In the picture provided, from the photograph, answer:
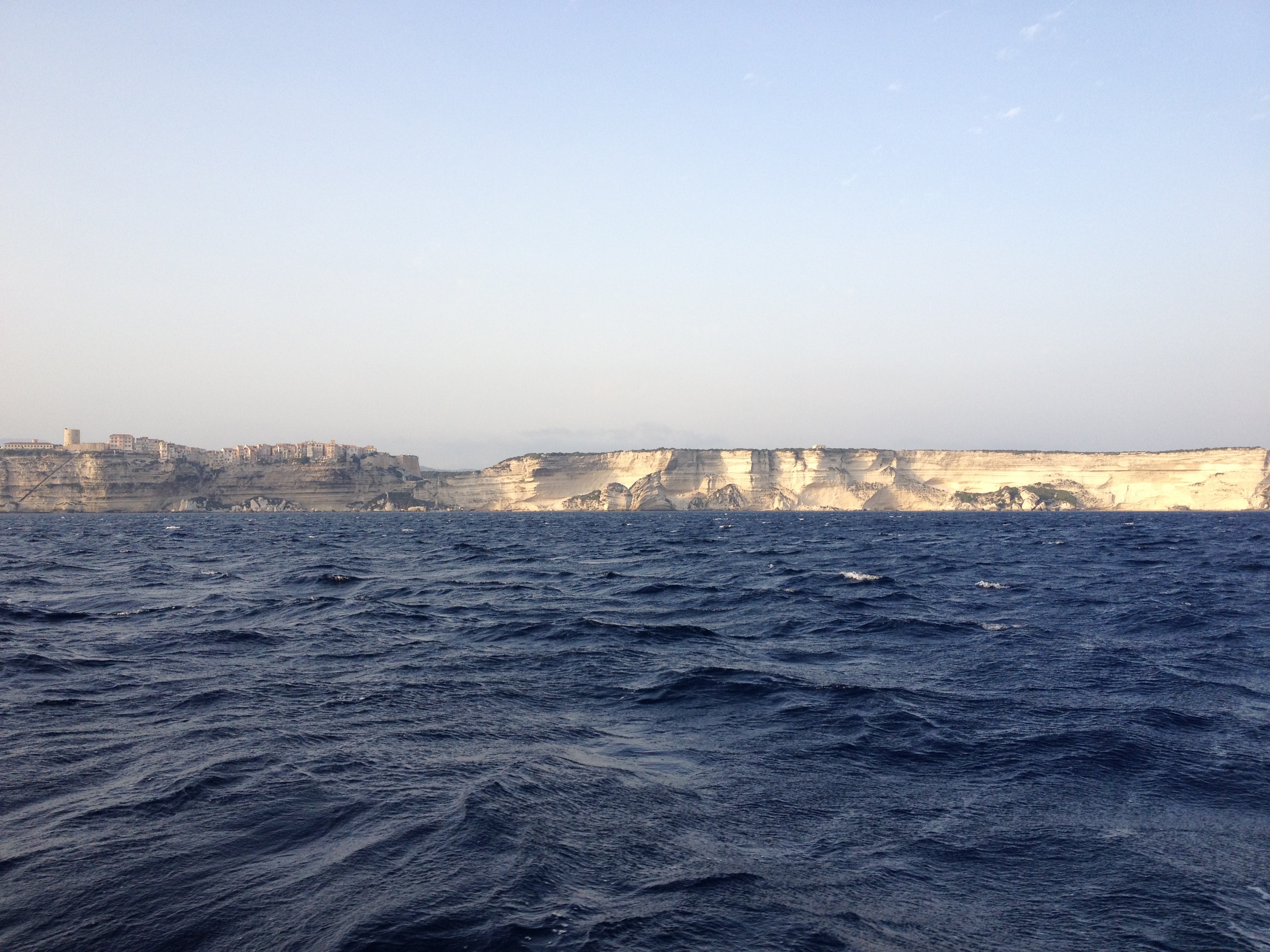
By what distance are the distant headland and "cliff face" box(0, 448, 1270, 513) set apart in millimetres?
190

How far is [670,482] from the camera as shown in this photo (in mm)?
130875

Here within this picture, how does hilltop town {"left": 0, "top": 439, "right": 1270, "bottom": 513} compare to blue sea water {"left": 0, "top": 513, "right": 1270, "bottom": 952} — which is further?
hilltop town {"left": 0, "top": 439, "right": 1270, "bottom": 513}

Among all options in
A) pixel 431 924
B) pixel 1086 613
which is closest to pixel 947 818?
pixel 431 924

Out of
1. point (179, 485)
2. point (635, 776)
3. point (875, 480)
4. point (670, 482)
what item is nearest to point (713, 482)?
point (670, 482)

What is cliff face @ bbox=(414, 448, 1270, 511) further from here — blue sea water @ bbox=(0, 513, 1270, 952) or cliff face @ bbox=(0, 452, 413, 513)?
blue sea water @ bbox=(0, 513, 1270, 952)

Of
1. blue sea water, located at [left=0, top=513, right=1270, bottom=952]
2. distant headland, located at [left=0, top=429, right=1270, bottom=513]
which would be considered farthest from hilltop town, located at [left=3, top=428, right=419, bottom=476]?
blue sea water, located at [left=0, top=513, right=1270, bottom=952]

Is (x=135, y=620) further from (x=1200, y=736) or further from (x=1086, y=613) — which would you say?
(x=1086, y=613)

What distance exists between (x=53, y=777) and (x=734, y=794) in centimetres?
625

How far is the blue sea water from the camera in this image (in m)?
4.93

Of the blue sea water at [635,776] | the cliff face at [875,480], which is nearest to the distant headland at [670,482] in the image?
the cliff face at [875,480]

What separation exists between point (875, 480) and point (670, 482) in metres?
32.8

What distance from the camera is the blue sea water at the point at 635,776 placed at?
4934mm

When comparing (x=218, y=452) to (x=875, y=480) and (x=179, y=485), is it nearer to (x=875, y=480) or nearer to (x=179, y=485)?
(x=179, y=485)

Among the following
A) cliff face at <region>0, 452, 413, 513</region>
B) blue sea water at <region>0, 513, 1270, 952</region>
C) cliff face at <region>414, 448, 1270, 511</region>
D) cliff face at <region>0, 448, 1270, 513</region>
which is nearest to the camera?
blue sea water at <region>0, 513, 1270, 952</region>
